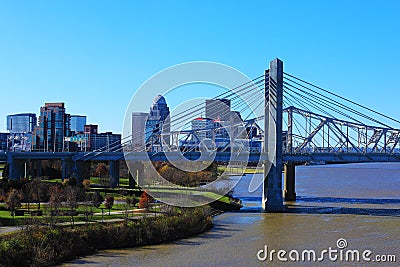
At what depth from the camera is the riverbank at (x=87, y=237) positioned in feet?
78.2

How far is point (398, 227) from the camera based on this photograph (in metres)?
35.4

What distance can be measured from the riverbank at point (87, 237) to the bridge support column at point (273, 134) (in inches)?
427

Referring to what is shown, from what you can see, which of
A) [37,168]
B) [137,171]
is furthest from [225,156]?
[37,168]

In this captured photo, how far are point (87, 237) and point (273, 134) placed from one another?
2122 centimetres

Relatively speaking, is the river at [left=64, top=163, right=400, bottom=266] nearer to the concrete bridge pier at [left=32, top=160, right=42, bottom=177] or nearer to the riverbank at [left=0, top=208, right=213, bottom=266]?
the riverbank at [left=0, top=208, right=213, bottom=266]

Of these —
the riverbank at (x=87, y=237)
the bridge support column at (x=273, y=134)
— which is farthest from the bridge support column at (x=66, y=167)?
the riverbank at (x=87, y=237)

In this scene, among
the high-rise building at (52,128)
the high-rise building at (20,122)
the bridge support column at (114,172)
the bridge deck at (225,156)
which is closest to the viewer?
the bridge deck at (225,156)

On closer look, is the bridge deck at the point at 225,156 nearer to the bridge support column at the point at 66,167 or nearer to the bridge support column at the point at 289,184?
the bridge support column at the point at 66,167

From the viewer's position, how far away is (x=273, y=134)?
1774 inches

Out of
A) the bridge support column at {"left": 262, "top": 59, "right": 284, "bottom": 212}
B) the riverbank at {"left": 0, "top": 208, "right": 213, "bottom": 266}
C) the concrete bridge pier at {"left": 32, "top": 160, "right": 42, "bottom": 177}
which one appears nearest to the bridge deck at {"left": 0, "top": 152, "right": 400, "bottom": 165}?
the bridge support column at {"left": 262, "top": 59, "right": 284, "bottom": 212}

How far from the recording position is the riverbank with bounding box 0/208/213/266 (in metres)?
23.8

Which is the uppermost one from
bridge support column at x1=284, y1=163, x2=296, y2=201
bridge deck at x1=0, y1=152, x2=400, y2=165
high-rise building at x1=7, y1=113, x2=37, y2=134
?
high-rise building at x1=7, y1=113, x2=37, y2=134

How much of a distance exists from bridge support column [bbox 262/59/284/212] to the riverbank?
10841 millimetres

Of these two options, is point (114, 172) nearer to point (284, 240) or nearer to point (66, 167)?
point (66, 167)
